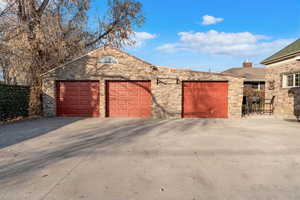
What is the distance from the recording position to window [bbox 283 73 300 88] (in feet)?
30.9

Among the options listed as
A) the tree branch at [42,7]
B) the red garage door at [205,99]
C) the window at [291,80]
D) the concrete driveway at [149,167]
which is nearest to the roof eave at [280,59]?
the window at [291,80]

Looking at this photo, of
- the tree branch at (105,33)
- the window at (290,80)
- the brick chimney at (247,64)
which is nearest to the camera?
the window at (290,80)

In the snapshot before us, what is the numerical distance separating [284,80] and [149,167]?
11067 millimetres

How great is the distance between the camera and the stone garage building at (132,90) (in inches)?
360

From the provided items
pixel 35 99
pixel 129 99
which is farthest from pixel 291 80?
pixel 35 99

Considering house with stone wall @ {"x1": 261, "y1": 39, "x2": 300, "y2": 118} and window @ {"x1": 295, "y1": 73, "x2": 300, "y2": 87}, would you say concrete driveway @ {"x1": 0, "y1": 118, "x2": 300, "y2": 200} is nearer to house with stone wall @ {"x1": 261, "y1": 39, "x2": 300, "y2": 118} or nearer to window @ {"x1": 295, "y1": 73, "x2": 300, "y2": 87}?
house with stone wall @ {"x1": 261, "y1": 39, "x2": 300, "y2": 118}

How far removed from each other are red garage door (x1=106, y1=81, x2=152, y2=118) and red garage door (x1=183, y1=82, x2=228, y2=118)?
211 cm

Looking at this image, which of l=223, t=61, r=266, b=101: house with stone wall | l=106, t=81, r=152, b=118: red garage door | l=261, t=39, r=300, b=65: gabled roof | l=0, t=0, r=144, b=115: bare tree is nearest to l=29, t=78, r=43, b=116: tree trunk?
l=0, t=0, r=144, b=115: bare tree

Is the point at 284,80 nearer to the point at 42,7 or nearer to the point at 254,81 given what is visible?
the point at 254,81

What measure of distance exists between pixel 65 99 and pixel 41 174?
7350 millimetres

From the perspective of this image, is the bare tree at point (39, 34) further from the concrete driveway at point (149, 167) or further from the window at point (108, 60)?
the concrete driveway at point (149, 167)

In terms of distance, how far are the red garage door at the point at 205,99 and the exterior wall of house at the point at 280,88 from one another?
12.9ft

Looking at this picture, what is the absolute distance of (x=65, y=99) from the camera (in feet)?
31.5

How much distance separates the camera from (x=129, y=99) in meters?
9.42
